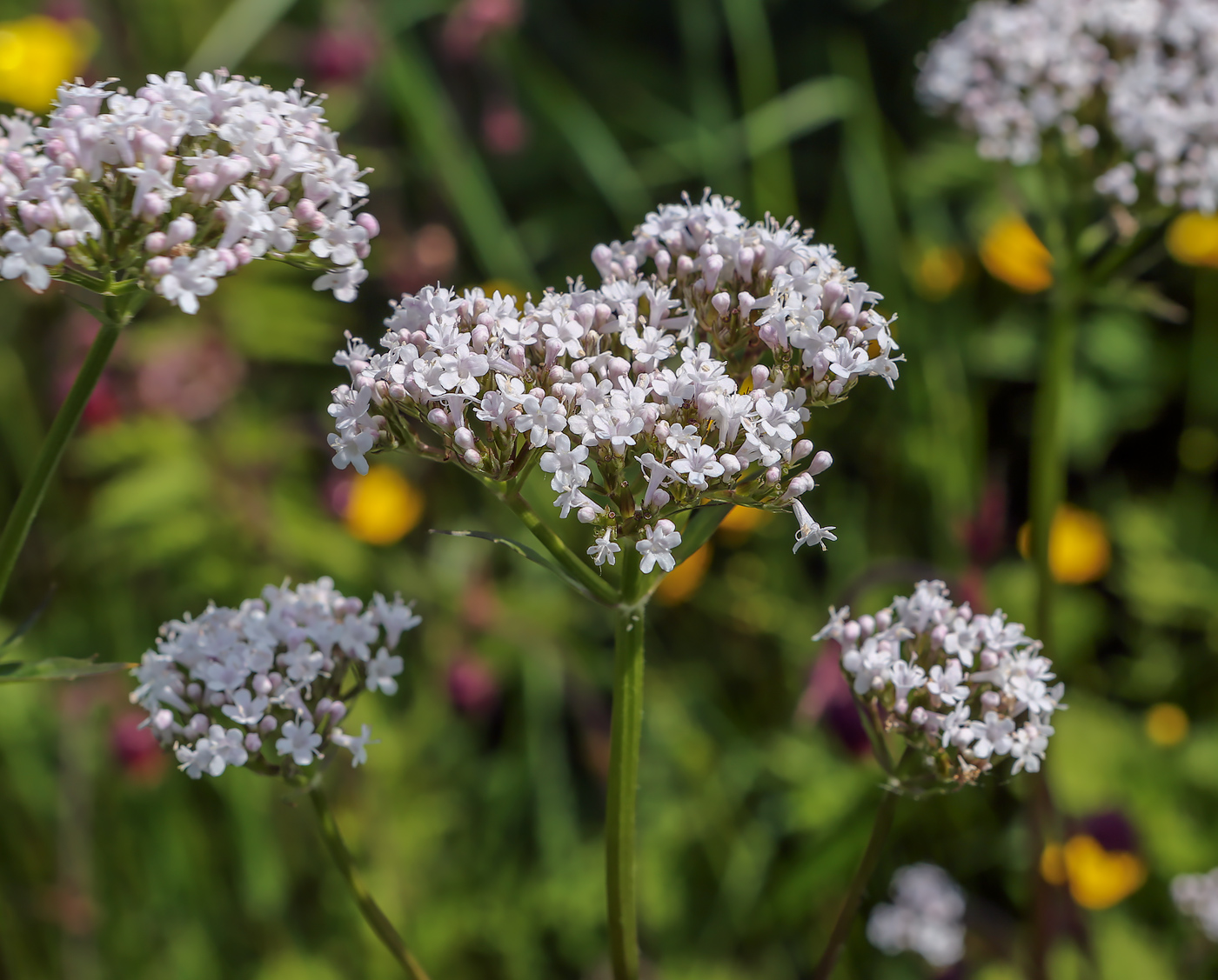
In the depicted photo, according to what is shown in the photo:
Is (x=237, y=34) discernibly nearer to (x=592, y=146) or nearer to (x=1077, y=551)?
(x=592, y=146)

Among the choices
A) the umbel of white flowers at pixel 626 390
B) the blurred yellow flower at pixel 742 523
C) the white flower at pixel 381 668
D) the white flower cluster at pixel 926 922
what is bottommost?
the white flower cluster at pixel 926 922

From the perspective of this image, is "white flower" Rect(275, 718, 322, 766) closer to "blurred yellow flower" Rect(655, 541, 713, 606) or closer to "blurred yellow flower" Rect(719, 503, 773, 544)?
"blurred yellow flower" Rect(655, 541, 713, 606)

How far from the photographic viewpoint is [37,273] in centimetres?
145

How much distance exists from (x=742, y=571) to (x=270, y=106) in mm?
3180

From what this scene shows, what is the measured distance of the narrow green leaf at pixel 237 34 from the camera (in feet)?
13.2

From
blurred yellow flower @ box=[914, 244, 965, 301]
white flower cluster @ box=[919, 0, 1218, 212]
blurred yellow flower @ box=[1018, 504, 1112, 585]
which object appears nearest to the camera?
white flower cluster @ box=[919, 0, 1218, 212]

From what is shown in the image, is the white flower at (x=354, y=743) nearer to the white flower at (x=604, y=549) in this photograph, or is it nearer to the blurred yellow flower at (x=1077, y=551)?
the white flower at (x=604, y=549)

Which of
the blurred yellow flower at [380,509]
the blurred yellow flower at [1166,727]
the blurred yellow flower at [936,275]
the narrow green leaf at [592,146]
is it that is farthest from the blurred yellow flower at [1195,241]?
the blurred yellow flower at [380,509]

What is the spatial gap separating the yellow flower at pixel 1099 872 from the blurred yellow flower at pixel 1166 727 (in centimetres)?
52

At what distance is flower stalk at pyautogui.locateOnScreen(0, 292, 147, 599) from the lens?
5.00 feet

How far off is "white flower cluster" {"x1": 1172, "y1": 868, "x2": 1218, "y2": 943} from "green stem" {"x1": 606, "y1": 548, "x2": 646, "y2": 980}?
212 centimetres

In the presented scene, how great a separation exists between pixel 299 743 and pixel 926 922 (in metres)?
2.32

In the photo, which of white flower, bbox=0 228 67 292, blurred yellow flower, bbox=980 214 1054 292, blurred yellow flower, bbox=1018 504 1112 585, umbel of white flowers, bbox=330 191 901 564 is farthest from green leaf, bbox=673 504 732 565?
blurred yellow flower, bbox=980 214 1054 292

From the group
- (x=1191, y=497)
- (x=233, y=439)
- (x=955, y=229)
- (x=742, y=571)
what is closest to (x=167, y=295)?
(x=233, y=439)
